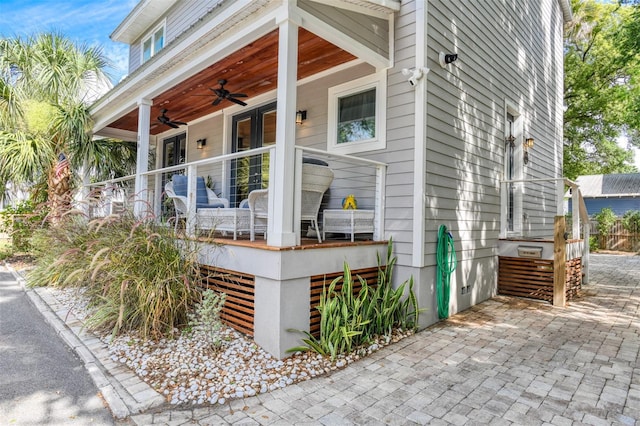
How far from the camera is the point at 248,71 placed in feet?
18.3

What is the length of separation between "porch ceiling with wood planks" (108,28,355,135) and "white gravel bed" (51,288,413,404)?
3470 mm

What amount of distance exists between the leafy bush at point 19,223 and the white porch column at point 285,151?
26.2 feet

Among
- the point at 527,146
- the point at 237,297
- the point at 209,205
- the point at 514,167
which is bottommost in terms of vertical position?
the point at 237,297

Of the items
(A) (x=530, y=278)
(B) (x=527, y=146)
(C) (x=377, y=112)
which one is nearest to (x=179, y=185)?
(C) (x=377, y=112)

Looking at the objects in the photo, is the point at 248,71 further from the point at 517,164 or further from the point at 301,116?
the point at 517,164

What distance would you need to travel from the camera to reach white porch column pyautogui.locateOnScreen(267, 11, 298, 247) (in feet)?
11.6

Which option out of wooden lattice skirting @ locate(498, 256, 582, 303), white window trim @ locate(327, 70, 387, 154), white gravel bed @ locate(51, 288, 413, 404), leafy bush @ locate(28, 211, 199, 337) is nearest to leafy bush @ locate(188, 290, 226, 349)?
white gravel bed @ locate(51, 288, 413, 404)

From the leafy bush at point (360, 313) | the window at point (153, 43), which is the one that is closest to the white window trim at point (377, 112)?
the leafy bush at point (360, 313)

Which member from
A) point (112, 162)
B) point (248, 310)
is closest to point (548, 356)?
point (248, 310)

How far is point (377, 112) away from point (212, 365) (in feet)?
11.7

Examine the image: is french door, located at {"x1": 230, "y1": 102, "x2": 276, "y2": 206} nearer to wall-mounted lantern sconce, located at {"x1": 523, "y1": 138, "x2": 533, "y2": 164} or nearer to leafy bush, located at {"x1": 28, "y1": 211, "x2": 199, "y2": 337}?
leafy bush, located at {"x1": 28, "y1": 211, "x2": 199, "y2": 337}

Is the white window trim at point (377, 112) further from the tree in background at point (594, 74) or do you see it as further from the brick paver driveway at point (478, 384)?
the tree in background at point (594, 74)

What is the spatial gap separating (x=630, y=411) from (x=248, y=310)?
3.25 m

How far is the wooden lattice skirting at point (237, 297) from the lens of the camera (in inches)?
153
